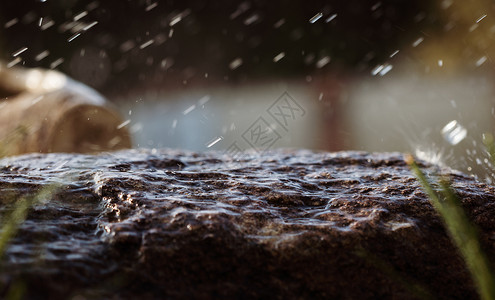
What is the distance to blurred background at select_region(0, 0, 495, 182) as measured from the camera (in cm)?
500

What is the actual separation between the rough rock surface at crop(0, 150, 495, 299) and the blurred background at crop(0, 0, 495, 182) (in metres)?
2.74

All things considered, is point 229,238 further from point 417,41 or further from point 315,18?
point 315,18

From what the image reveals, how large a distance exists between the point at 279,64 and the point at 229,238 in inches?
219

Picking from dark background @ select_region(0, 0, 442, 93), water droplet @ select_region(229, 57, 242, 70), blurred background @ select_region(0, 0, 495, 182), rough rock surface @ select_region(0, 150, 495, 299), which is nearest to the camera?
rough rock surface @ select_region(0, 150, 495, 299)

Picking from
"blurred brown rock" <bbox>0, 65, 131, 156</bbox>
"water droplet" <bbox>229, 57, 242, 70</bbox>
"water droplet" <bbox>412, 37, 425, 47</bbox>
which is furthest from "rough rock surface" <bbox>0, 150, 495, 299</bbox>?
"water droplet" <bbox>229, 57, 242, 70</bbox>

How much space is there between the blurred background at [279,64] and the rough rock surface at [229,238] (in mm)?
2736

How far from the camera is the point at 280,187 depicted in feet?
3.97

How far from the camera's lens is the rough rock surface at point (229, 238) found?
0.78m

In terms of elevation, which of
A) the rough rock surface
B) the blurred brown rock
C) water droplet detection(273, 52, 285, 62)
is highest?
water droplet detection(273, 52, 285, 62)

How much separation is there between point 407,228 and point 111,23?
733cm

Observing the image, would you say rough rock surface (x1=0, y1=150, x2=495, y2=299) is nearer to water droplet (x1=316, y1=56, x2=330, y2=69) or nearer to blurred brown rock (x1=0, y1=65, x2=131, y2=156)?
blurred brown rock (x1=0, y1=65, x2=131, y2=156)

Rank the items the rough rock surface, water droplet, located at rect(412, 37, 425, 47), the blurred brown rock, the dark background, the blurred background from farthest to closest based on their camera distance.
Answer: the dark background < water droplet, located at rect(412, 37, 425, 47) < the blurred background < the blurred brown rock < the rough rock surface

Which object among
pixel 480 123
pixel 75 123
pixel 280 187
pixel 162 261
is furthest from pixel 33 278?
pixel 480 123

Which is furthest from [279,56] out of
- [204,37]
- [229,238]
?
[229,238]
